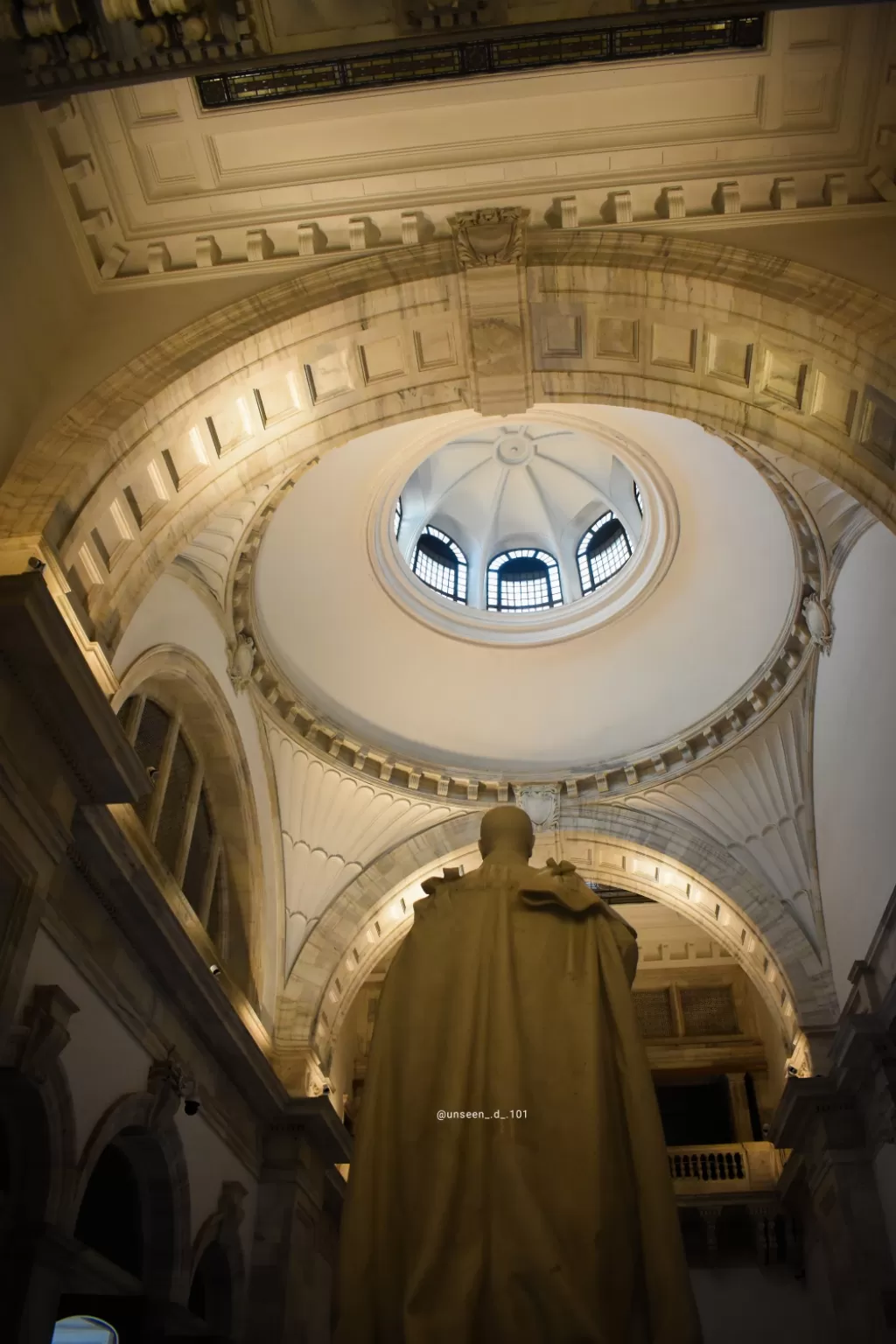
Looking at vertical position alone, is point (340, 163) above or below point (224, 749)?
above

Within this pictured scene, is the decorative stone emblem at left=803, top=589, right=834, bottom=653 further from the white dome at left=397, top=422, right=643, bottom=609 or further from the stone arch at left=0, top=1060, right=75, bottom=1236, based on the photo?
the stone arch at left=0, top=1060, right=75, bottom=1236

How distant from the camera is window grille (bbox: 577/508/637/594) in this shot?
57.5 ft

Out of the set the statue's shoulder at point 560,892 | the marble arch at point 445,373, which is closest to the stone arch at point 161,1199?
the marble arch at point 445,373

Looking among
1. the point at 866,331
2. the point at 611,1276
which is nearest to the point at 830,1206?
the point at 866,331

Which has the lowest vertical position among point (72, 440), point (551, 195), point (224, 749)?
point (72, 440)

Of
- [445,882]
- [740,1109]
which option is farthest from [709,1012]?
[445,882]

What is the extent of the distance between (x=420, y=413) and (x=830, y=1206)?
34.3 ft

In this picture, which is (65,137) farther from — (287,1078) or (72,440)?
(287,1078)

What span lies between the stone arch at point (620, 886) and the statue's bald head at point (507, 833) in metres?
11.0

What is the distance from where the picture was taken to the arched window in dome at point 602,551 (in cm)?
1755

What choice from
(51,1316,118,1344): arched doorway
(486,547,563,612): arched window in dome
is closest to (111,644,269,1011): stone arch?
(51,1316,118,1344): arched doorway

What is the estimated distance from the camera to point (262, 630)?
47.5 feet

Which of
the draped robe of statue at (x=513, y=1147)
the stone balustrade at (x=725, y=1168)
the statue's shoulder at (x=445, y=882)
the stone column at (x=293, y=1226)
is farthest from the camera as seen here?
the stone balustrade at (x=725, y=1168)

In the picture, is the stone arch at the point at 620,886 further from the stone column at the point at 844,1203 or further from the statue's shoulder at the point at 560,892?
the statue's shoulder at the point at 560,892
